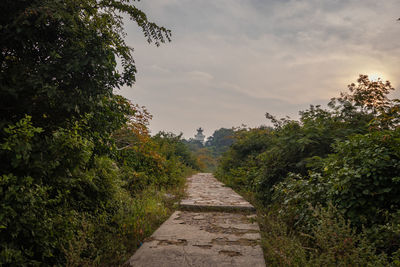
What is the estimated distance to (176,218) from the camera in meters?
4.56

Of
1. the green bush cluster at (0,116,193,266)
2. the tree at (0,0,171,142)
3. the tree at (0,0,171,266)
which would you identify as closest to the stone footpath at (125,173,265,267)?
the green bush cluster at (0,116,193,266)

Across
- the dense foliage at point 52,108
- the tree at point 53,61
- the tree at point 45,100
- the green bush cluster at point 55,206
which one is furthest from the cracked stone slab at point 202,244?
the tree at point 53,61

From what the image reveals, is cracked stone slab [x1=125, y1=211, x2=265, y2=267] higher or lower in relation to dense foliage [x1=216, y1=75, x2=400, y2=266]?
lower

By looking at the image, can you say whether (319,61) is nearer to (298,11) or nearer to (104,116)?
(298,11)

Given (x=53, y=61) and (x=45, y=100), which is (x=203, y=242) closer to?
(x=45, y=100)

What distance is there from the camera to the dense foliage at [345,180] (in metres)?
2.40

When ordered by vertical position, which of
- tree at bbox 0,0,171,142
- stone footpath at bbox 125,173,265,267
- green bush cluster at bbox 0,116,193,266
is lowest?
stone footpath at bbox 125,173,265,267

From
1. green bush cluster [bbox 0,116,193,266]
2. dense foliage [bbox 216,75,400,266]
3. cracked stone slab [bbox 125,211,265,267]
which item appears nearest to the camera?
green bush cluster [bbox 0,116,193,266]

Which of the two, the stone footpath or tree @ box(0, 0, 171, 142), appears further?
the stone footpath

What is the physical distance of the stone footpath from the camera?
257cm

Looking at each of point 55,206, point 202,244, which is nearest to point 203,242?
point 202,244

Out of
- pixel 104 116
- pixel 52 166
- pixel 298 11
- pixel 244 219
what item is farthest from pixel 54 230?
pixel 298 11

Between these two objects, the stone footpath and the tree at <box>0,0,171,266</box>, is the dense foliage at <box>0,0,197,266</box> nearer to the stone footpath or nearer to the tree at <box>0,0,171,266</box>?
the tree at <box>0,0,171,266</box>

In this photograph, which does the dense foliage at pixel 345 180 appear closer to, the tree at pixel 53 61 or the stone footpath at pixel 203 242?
the stone footpath at pixel 203 242
